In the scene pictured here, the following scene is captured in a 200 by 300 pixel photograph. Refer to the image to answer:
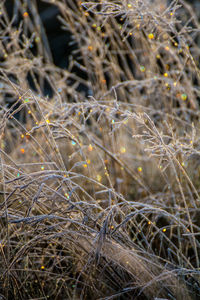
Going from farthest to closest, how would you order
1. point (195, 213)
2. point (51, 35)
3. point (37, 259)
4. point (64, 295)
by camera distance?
point (51, 35), point (195, 213), point (37, 259), point (64, 295)

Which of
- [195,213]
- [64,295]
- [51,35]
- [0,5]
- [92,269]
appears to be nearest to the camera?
[92,269]

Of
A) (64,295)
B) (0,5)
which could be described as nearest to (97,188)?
(64,295)

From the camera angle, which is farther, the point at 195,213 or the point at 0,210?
the point at 195,213

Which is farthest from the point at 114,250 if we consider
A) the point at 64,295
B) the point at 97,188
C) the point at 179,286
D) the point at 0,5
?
the point at 0,5

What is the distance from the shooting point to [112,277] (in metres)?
1.33

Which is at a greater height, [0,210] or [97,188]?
[0,210]

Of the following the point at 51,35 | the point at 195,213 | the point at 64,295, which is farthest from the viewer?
the point at 51,35

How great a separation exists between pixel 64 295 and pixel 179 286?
0.48 metres

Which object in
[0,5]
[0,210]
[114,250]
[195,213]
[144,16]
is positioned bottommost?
[195,213]

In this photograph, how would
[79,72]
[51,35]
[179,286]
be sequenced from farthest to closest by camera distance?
[51,35], [79,72], [179,286]

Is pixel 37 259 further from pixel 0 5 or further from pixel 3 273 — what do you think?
pixel 0 5

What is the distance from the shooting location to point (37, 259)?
1.60 meters

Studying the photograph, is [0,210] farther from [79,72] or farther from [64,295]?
[79,72]

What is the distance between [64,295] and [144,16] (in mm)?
1129
